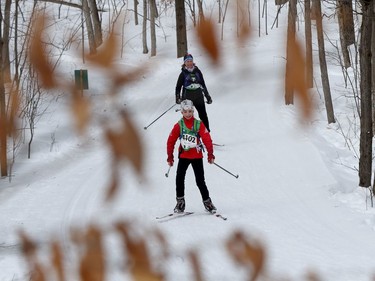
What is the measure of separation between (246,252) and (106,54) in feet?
1.85

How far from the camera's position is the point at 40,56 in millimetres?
802

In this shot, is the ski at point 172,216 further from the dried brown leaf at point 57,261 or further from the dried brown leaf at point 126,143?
the dried brown leaf at point 126,143

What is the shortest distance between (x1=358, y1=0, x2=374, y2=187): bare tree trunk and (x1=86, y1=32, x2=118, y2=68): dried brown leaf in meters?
6.99

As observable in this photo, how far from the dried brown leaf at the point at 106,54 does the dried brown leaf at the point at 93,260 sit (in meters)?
0.43

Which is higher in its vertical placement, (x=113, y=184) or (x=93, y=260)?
(x=113, y=184)

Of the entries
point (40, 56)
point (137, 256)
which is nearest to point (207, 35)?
point (40, 56)

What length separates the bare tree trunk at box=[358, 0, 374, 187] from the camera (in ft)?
26.0

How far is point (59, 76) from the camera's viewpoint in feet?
2.80

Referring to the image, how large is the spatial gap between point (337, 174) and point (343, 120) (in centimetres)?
530

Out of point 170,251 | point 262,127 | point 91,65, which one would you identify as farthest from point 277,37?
point 262,127

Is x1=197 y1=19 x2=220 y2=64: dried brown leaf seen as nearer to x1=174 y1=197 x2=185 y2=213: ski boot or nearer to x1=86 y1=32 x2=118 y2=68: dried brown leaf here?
x1=86 y1=32 x2=118 y2=68: dried brown leaf

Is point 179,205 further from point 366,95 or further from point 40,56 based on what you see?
point 40,56

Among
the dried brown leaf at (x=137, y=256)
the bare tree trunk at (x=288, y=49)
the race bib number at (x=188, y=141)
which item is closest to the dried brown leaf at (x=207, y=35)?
the bare tree trunk at (x=288, y=49)

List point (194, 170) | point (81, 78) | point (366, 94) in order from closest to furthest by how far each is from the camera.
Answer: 1. point (81, 78)
2. point (194, 170)
3. point (366, 94)
